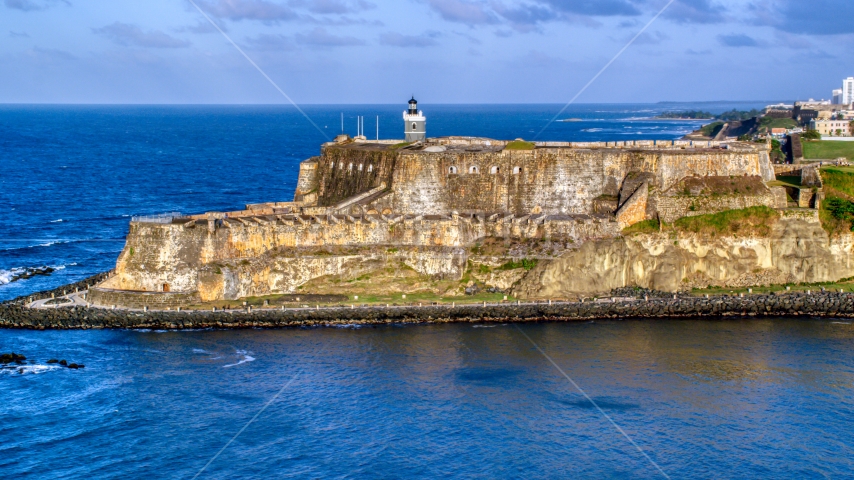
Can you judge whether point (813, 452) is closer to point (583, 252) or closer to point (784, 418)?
point (784, 418)

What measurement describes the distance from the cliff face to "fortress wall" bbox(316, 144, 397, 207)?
1340cm

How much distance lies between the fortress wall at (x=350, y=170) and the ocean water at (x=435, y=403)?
14907 mm

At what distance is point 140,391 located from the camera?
3919 cm

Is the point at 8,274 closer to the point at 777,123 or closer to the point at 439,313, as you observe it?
the point at 439,313

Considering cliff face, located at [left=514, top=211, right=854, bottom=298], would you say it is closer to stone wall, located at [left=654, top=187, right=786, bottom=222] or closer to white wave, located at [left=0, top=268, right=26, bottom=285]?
stone wall, located at [left=654, top=187, right=786, bottom=222]

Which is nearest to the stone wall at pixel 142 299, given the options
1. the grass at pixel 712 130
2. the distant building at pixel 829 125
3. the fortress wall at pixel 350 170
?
the fortress wall at pixel 350 170

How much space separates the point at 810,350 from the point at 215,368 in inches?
1019

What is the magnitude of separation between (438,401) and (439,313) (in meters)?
11.6

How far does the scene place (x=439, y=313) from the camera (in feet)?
163

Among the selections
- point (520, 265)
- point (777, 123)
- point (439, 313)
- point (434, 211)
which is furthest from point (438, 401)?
→ point (777, 123)

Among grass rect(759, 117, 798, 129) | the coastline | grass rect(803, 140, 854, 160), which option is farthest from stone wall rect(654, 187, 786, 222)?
grass rect(759, 117, 798, 129)

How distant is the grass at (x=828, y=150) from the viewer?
239 ft

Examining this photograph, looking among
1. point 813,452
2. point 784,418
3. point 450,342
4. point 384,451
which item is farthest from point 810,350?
point 384,451

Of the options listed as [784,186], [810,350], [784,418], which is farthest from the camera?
[784,186]
